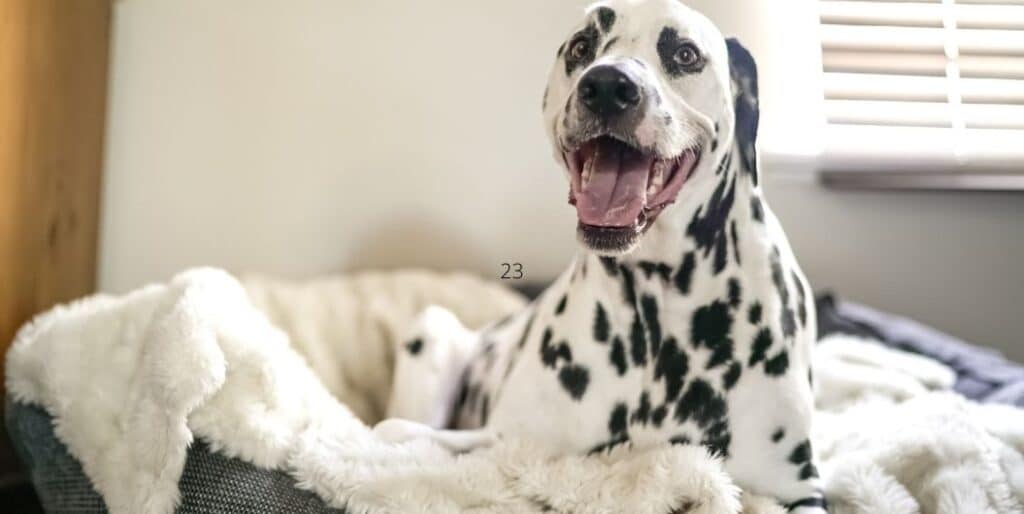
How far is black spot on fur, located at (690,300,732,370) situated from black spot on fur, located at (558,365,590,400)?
146 mm

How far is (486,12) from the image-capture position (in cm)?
126

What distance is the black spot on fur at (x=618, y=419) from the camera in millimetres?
1060

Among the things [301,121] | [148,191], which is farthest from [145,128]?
[301,121]

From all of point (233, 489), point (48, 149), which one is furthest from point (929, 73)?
point (48, 149)

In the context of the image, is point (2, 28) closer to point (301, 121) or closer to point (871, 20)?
point (301, 121)

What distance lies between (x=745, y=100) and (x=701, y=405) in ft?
1.25

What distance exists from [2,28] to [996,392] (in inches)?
70.3

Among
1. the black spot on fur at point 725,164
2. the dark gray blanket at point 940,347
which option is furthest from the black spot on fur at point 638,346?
the dark gray blanket at point 940,347

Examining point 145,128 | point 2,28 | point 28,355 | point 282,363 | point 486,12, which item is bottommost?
point 28,355

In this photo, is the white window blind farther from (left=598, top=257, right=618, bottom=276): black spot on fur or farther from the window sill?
(left=598, top=257, right=618, bottom=276): black spot on fur

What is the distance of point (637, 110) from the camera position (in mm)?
867

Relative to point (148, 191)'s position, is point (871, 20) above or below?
above

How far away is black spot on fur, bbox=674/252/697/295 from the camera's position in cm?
104

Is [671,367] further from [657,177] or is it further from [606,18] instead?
[606,18]
